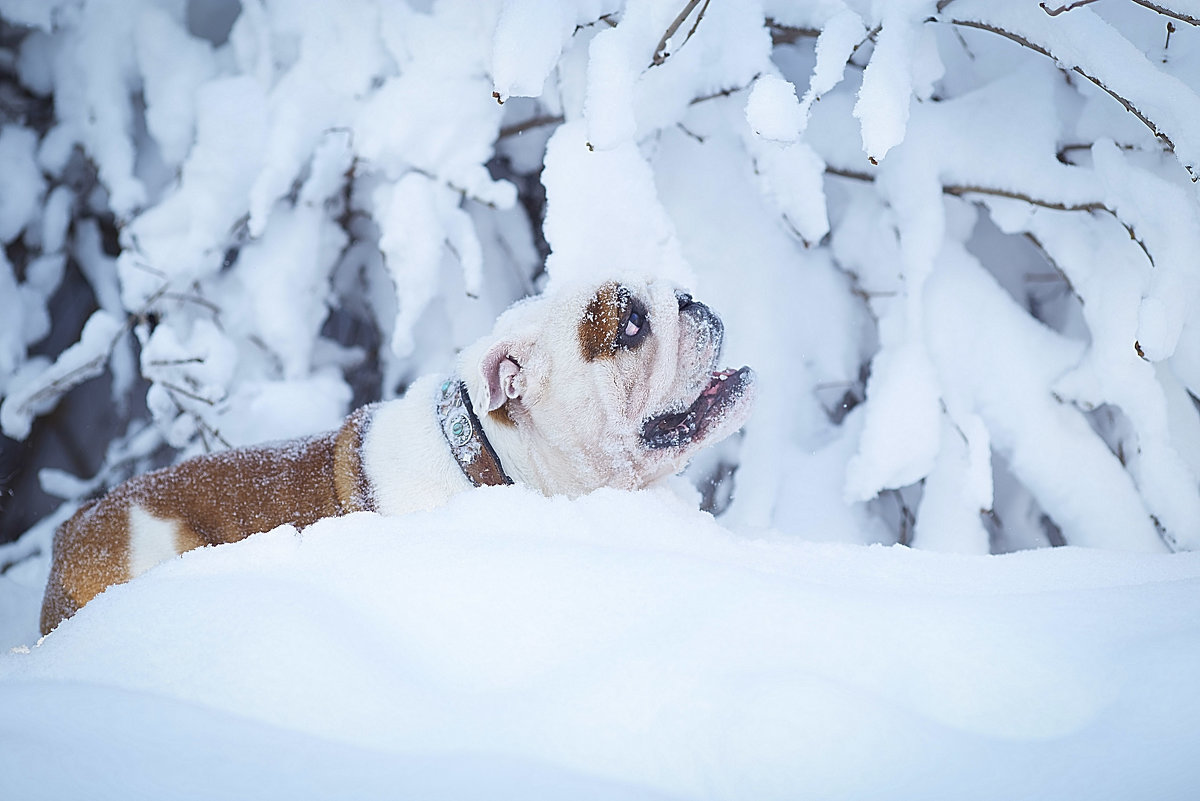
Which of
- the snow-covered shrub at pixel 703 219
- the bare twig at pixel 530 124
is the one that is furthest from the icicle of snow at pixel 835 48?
the bare twig at pixel 530 124

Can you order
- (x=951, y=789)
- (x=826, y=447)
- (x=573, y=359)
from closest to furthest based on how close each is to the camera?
(x=951, y=789)
(x=573, y=359)
(x=826, y=447)

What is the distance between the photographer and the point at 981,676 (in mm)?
976

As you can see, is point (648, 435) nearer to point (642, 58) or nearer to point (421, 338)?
point (642, 58)

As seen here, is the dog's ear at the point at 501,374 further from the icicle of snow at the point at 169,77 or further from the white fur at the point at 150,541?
the icicle of snow at the point at 169,77

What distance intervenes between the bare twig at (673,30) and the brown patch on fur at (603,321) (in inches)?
23.1

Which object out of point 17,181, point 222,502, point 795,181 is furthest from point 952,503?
point 17,181

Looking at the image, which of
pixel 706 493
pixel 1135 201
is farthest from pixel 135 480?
pixel 1135 201

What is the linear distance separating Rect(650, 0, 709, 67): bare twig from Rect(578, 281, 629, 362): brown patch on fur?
1.92ft

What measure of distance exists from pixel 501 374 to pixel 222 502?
0.85 m

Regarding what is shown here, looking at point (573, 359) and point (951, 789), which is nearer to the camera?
point (951, 789)

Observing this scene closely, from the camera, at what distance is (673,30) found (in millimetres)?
2164

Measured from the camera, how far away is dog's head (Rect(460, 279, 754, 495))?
2197 millimetres

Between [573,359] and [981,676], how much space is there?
1.39 m

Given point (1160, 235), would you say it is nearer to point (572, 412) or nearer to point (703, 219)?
point (703, 219)
